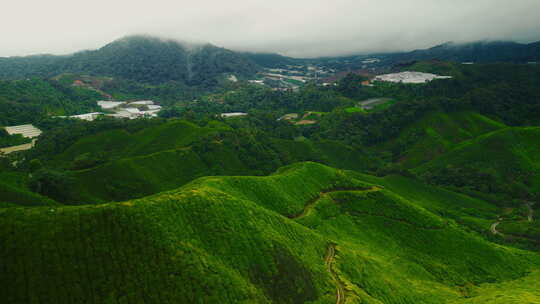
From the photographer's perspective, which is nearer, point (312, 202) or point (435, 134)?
point (312, 202)

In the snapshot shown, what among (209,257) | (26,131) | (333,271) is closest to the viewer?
(209,257)

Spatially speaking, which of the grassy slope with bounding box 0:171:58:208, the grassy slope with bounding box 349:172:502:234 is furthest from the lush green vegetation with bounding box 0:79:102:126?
the grassy slope with bounding box 349:172:502:234

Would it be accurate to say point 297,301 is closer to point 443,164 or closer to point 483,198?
point 483,198

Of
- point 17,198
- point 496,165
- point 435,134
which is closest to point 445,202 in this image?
point 496,165

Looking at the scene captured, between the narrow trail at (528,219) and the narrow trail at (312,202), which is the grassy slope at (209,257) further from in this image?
the narrow trail at (528,219)

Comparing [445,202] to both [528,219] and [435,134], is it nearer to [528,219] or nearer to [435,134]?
[528,219]
